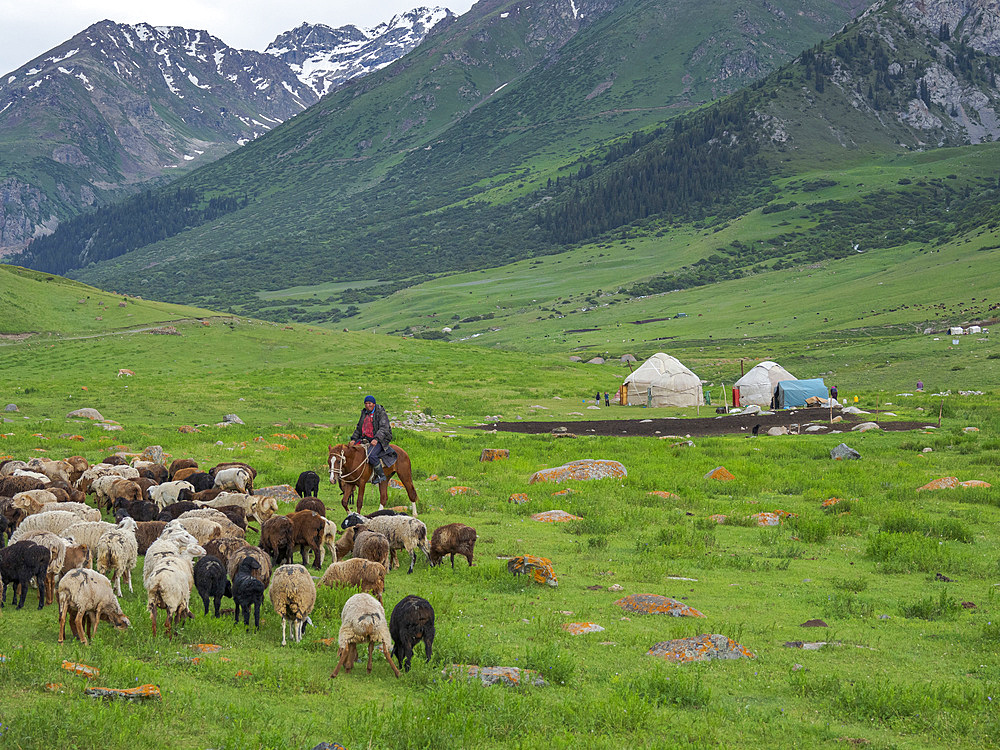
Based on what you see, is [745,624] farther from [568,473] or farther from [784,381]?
[784,381]

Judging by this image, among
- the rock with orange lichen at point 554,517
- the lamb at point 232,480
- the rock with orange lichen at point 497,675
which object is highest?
the lamb at point 232,480

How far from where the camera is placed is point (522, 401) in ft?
202

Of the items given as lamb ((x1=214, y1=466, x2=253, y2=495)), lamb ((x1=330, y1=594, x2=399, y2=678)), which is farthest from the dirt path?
lamb ((x1=330, y1=594, x2=399, y2=678))

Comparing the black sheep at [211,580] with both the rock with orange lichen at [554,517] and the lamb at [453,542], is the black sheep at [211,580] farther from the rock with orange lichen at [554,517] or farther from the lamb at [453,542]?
the rock with orange lichen at [554,517]

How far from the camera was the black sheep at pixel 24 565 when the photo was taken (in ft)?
42.7

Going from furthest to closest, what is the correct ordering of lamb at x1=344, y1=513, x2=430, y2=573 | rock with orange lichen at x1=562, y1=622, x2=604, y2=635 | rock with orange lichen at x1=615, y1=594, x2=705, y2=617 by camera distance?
lamb at x1=344, y1=513, x2=430, y2=573
rock with orange lichen at x1=615, y1=594, x2=705, y2=617
rock with orange lichen at x1=562, y1=622, x2=604, y2=635

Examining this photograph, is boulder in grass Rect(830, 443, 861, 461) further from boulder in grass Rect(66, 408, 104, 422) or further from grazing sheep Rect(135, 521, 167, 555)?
boulder in grass Rect(66, 408, 104, 422)

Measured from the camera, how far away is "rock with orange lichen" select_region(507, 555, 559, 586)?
50.6 ft

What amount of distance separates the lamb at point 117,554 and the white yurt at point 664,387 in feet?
172

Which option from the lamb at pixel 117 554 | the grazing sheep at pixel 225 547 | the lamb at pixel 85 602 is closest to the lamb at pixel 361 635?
the lamb at pixel 85 602

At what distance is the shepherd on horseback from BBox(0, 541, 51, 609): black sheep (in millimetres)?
10227

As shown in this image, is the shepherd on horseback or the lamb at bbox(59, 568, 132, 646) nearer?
the lamb at bbox(59, 568, 132, 646)

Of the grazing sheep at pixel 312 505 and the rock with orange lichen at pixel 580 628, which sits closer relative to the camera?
the rock with orange lichen at pixel 580 628

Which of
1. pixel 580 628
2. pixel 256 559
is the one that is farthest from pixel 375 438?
pixel 580 628
